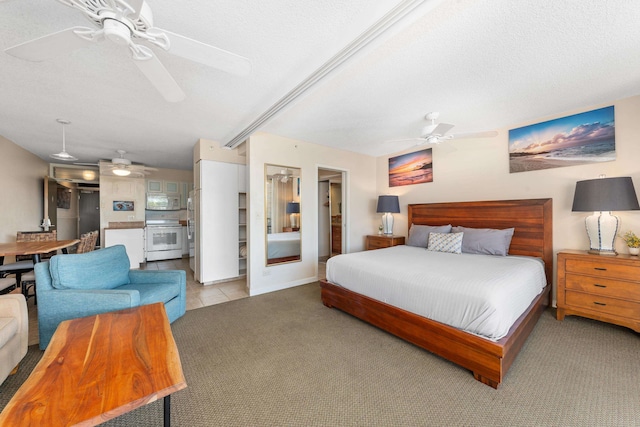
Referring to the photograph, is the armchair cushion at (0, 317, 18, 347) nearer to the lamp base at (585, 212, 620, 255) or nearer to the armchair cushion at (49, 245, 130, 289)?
the armchair cushion at (49, 245, 130, 289)

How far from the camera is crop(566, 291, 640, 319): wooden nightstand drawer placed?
2.31 m

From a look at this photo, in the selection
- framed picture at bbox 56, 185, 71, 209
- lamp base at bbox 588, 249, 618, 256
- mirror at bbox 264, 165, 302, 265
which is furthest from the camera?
framed picture at bbox 56, 185, 71, 209

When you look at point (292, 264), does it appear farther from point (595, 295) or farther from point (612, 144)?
point (612, 144)

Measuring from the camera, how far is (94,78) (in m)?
2.24

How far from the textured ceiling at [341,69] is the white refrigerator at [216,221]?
80cm

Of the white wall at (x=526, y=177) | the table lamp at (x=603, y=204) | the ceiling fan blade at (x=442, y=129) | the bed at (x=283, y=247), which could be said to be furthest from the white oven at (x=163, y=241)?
the table lamp at (x=603, y=204)

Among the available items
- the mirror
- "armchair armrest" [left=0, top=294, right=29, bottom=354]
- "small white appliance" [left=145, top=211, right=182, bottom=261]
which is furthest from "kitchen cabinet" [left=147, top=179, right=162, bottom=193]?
"armchair armrest" [left=0, top=294, right=29, bottom=354]

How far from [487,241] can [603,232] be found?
3.53ft

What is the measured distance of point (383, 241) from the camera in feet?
15.1

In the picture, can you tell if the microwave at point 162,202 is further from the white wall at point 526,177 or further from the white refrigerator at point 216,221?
the white wall at point 526,177

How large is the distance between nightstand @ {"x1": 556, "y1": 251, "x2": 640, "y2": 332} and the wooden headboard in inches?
16.6

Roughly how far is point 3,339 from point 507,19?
391 cm

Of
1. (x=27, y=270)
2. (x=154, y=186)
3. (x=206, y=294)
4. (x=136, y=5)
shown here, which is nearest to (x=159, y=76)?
(x=136, y=5)

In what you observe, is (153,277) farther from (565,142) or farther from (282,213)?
(565,142)
